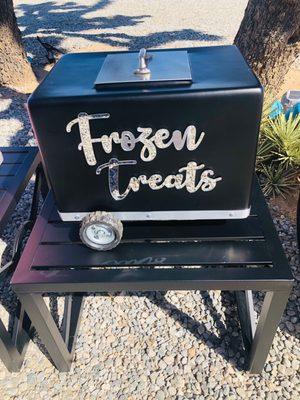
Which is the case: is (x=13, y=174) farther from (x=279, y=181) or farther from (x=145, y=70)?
(x=279, y=181)

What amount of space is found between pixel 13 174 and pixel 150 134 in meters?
1.27

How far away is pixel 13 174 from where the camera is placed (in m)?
2.09

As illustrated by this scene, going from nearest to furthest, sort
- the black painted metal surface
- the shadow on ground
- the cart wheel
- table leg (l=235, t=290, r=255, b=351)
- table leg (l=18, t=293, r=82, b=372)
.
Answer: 1. the black painted metal surface
2. the cart wheel
3. table leg (l=18, t=293, r=82, b=372)
4. table leg (l=235, t=290, r=255, b=351)
5. the shadow on ground

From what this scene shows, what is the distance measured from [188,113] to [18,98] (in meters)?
4.53

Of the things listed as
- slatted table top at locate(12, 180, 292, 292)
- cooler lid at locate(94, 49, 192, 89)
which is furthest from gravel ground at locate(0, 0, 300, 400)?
cooler lid at locate(94, 49, 192, 89)

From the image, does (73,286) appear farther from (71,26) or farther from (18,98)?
(71,26)

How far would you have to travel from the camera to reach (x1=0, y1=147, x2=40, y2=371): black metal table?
1.82 m

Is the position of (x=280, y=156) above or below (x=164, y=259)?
below

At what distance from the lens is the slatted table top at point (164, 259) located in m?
1.36

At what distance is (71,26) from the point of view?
8.95 m

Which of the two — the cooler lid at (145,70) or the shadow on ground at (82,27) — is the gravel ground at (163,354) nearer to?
the cooler lid at (145,70)

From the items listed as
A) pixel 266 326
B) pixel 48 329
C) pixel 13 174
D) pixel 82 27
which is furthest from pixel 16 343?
pixel 82 27

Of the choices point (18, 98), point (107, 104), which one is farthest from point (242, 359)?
point (18, 98)

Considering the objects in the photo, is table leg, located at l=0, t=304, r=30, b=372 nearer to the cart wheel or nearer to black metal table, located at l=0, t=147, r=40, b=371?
black metal table, located at l=0, t=147, r=40, b=371
